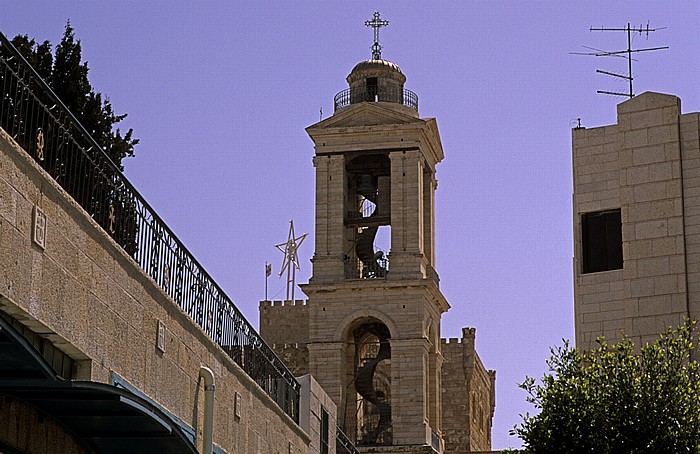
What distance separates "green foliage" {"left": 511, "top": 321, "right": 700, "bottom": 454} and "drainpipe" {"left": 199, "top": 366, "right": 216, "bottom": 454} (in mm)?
13222

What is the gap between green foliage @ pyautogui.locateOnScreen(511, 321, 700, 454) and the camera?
2914 centimetres

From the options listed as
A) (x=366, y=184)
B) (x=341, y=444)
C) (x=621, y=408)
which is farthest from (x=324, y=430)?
(x=366, y=184)

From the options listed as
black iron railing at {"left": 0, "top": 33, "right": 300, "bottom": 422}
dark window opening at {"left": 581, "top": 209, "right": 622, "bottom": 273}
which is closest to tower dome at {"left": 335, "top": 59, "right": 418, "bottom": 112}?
dark window opening at {"left": 581, "top": 209, "right": 622, "bottom": 273}

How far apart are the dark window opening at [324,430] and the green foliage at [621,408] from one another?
192 inches

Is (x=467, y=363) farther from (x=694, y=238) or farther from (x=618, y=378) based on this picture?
(x=618, y=378)

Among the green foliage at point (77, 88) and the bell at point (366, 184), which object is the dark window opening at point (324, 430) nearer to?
the green foliage at point (77, 88)

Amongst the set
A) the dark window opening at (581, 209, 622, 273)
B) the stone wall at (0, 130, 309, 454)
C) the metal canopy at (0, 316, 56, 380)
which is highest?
the dark window opening at (581, 209, 622, 273)

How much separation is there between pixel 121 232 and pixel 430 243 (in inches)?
1562

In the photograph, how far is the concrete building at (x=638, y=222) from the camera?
36.9 m

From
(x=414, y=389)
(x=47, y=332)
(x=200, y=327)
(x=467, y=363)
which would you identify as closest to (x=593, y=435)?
(x=200, y=327)

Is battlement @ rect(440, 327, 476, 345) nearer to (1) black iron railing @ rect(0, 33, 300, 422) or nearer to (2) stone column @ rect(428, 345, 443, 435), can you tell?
(2) stone column @ rect(428, 345, 443, 435)

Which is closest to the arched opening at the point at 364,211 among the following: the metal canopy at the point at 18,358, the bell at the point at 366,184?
the bell at the point at 366,184

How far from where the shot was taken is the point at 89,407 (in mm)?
14164

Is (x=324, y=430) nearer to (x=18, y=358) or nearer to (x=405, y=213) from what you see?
(x=18, y=358)
